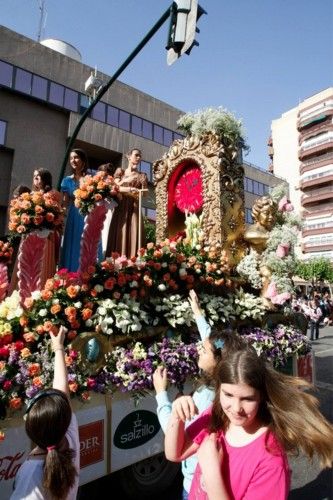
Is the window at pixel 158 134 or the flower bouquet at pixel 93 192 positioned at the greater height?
the window at pixel 158 134

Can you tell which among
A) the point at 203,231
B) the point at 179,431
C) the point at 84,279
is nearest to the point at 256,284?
the point at 203,231

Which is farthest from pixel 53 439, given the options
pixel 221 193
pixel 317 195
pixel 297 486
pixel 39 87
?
pixel 317 195

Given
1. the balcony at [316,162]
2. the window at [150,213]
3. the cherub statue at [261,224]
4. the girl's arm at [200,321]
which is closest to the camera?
the girl's arm at [200,321]

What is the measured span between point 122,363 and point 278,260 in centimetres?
355

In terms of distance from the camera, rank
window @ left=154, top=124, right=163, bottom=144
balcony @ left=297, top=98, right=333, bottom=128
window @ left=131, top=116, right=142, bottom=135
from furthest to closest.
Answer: balcony @ left=297, top=98, right=333, bottom=128
window @ left=154, top=124, right=163, bottom=144
window @ left=131, top=116, right=142, bottom=135

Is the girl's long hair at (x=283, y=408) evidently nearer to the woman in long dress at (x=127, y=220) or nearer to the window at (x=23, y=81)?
the woman in long dress at (x=127, y=220)

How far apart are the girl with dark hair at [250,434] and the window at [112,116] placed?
24738 mm

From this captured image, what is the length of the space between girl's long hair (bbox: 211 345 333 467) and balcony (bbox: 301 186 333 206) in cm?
4954

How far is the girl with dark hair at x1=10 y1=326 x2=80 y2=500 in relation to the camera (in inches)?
60.4

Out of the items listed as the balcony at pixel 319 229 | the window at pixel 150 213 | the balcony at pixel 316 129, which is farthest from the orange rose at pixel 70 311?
the balcony at pixel 316 129

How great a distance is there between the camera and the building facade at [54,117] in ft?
65.5

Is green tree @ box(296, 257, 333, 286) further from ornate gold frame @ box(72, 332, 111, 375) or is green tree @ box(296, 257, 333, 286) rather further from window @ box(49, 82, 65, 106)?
ornate gold frame @ box(72, 332, 111, 375)

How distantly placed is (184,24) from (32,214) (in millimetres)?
4303

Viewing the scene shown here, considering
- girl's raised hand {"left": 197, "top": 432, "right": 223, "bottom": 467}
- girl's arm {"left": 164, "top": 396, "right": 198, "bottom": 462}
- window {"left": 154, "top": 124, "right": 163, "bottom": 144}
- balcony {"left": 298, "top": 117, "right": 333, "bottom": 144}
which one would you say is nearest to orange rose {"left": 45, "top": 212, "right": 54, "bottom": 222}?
girl's arm {"left": 164, "top": 396, "right": 198, "bottom": 462}
